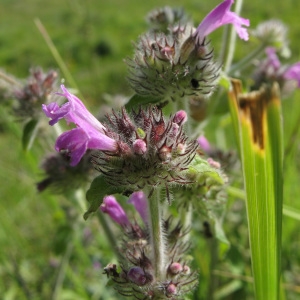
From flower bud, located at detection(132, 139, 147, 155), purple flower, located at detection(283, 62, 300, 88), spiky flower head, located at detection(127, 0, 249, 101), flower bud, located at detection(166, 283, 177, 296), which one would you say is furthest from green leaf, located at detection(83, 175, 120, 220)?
purple flower, located at detection(283, 62, 300, 88)

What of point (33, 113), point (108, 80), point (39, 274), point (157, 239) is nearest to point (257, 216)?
point (157, 239)

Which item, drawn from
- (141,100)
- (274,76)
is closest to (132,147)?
(141,100)

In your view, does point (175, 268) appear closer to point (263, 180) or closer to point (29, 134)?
point (263, 180)

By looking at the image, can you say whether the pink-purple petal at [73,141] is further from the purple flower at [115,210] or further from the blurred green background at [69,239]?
the blurred green background at [69,239]

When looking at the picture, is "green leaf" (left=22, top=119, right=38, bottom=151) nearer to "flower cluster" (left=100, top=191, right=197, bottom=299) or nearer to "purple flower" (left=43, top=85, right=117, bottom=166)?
"flower cluster" (left=100, top=191, right=197, bottom=299)

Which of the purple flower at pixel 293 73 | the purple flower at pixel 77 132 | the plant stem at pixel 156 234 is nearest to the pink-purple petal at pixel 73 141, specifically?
the purple flower at pixel 77 132

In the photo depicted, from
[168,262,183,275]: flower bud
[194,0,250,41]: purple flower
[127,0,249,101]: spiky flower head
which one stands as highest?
[194,0,250,41]: purple flower
